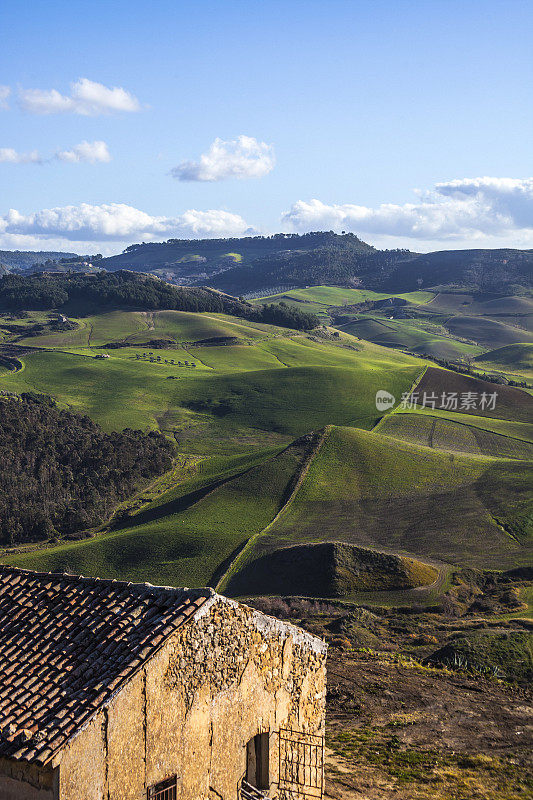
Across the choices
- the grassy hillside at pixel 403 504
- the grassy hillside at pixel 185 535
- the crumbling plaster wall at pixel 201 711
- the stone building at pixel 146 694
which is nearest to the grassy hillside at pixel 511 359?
the grassy hillside at pixel 403 504

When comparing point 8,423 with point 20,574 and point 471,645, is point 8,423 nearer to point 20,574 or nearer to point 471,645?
point 471,645

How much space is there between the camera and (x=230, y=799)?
16328mm

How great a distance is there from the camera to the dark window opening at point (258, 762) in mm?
16906

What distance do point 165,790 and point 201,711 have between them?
5.11ft

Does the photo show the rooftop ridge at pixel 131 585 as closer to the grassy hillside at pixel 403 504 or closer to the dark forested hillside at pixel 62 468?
the grassy hillside at pixel 403 504

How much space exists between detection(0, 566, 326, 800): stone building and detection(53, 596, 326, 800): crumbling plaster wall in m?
0.02

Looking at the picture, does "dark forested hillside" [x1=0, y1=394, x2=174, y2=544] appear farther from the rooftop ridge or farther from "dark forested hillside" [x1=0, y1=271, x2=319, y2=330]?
"dark forested hillside" [x1=0, y1=271, x2=319, y2=330]

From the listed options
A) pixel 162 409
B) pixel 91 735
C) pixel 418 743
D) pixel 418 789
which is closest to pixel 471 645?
pixel 418 743

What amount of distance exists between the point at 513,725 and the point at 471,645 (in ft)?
40.0

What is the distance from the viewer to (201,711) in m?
15.5

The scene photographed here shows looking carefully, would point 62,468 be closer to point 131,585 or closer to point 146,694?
point 131,585

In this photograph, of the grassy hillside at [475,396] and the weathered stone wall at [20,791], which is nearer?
the weathered stone wall at [20,791]

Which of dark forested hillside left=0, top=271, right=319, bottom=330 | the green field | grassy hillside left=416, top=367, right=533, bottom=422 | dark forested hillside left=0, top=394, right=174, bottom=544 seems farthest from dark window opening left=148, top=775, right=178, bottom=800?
dark forested hillside left=0, top=271, right=319, bottom=330

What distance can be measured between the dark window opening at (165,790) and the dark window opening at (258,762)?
2.20m
